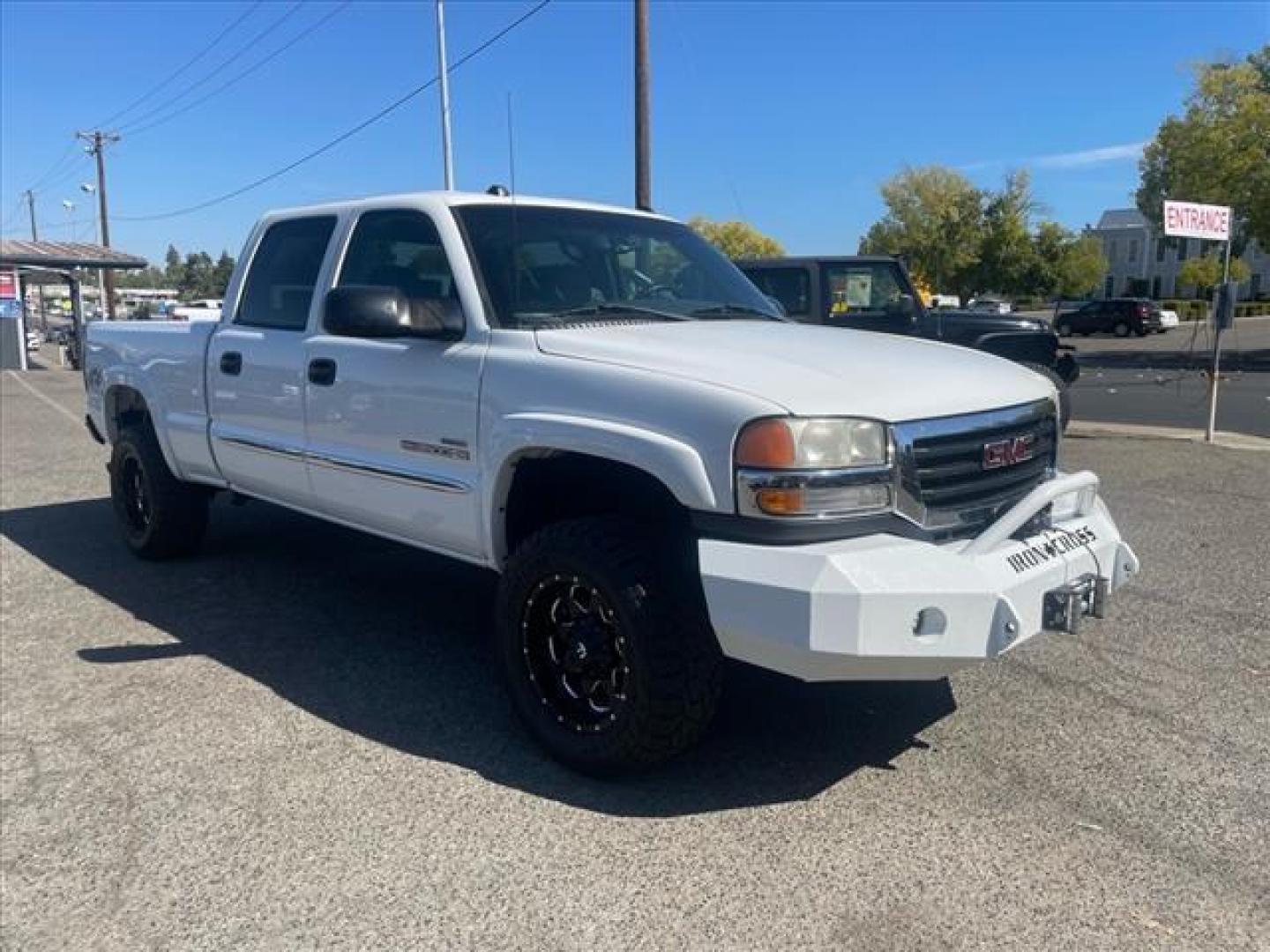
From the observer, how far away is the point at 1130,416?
49.0ft

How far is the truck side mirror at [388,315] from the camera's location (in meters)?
3.61

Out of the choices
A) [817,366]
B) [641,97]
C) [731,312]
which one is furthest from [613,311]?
[641,97]

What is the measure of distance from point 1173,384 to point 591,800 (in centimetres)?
2134

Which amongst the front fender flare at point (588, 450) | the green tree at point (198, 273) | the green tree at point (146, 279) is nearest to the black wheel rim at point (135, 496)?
the front fender flare at point (588, 450)

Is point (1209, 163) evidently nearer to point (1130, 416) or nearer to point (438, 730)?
point (1130, 416)

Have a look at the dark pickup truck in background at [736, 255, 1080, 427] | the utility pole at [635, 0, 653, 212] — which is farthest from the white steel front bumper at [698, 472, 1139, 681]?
the utility pole at [635, 0, 653, 212]

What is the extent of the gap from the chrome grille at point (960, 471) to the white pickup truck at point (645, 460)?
1 cm

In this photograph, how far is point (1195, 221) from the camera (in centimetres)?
1110

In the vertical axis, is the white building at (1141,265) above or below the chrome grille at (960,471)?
above

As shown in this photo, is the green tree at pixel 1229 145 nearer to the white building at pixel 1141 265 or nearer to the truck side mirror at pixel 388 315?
the truck side mirror at pixel 388 315

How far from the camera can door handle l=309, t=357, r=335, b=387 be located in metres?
4.36

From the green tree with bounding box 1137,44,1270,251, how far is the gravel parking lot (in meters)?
28.1

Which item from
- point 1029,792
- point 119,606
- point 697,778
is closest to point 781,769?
point 697,778

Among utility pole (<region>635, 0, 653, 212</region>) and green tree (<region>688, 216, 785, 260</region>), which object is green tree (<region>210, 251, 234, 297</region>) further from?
green tree (<region>688, 216, 785, 260</region>)
